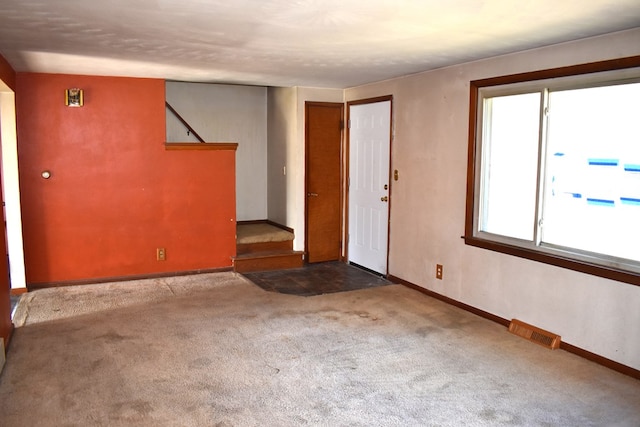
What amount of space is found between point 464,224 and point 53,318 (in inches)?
139

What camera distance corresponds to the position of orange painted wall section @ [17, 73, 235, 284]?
509 cm

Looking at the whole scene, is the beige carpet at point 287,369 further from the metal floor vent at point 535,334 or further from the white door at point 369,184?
the white door at point 369,184

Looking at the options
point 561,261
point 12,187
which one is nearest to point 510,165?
point 561,261

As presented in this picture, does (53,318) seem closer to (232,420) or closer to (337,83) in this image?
(232,420)

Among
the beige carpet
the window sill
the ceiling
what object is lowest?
the beige carpet

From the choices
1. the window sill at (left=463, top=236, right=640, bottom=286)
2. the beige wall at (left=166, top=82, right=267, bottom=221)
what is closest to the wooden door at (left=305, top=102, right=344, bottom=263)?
the beige wall at (left=166, top=82, right=267, bottom=221)

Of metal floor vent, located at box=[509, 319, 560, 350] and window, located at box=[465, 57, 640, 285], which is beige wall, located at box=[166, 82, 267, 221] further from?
metal floor vent, located at box=[509, 319, 560, 350]

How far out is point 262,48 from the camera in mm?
3787

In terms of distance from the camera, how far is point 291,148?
6.33 m

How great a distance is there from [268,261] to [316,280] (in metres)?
0.72

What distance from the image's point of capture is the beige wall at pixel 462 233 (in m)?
3.35

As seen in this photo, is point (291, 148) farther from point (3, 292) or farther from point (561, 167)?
point (3, 292)

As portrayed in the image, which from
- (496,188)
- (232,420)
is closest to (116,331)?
(232,420)

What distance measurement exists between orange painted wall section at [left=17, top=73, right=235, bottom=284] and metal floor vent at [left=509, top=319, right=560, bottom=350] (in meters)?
3.25
